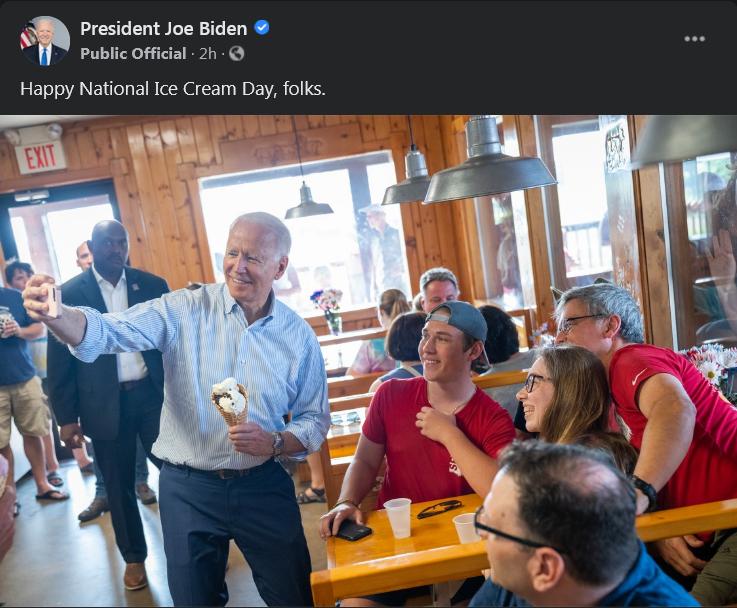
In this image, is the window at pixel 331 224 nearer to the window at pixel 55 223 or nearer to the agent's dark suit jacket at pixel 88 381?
the window at pixel 55 223

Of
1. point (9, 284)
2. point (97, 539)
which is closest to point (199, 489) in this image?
point (97, 539)

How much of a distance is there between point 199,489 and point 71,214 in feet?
14.4

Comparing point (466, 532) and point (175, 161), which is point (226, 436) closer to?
point (466, 532)

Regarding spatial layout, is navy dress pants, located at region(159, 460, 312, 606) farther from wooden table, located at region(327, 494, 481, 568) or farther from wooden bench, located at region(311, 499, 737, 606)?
wooden bench, located at region(311, 499, 737, 606)

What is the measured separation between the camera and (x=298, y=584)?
1864 mm

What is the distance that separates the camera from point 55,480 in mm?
4539

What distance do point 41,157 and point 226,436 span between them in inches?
178

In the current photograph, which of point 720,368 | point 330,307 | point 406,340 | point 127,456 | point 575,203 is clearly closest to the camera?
point 720,368

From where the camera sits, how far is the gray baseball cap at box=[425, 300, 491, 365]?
6.57ft

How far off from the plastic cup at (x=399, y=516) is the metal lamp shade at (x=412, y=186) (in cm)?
182

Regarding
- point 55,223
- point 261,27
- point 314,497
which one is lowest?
point 314,497

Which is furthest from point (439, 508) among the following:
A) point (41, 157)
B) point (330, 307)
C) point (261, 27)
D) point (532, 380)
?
point (41, 157)

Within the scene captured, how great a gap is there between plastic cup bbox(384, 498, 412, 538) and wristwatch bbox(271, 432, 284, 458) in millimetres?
378

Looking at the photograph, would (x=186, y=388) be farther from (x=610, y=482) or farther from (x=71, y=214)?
(x=71, y=214)
